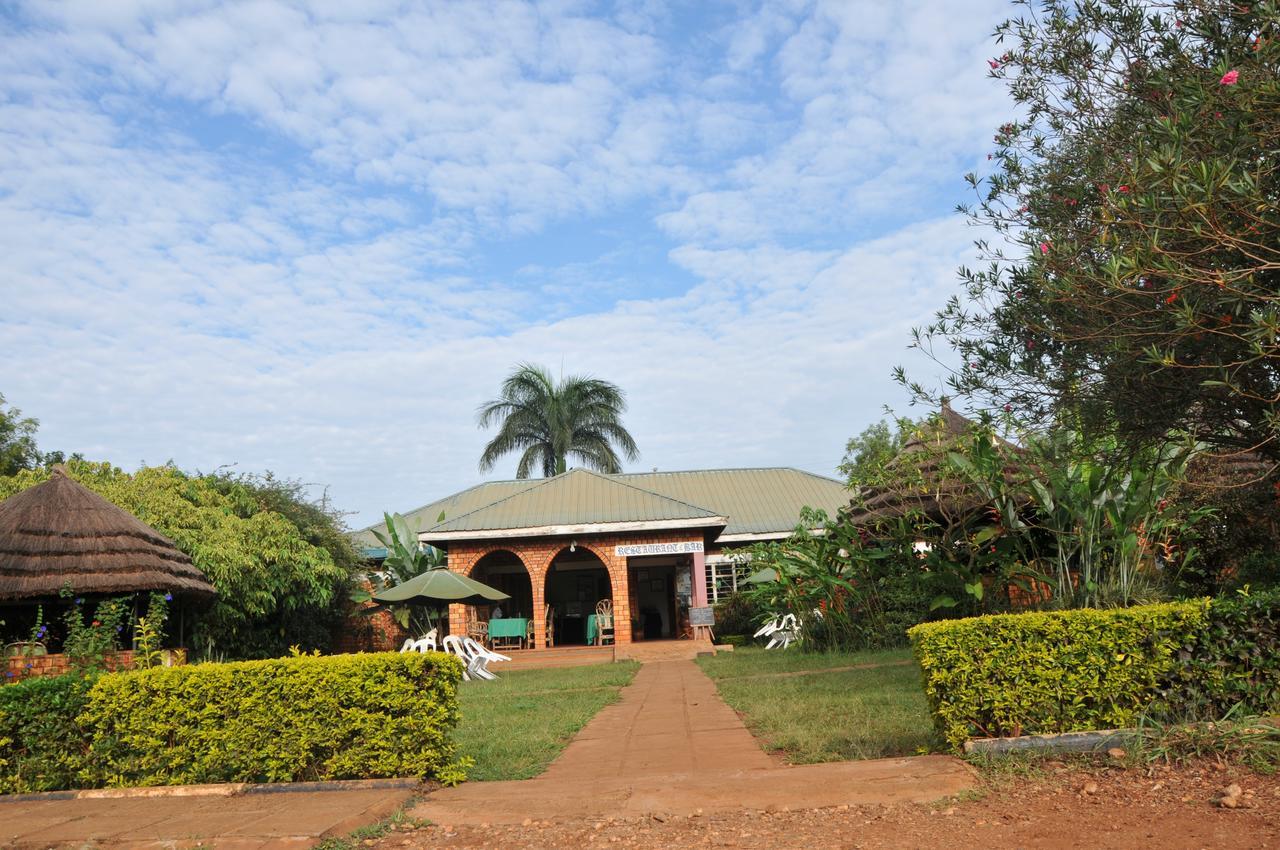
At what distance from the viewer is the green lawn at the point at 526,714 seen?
7.30 meters

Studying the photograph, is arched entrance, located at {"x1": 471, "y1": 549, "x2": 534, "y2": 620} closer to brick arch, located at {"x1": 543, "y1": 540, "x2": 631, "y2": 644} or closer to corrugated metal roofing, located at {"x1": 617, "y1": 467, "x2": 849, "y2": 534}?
brick arch, located at {"x1": 543, "y1": 540, "x2": 631, "y2": 644}

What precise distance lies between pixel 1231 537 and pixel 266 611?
15.8 m

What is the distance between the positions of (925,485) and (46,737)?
1020 cm

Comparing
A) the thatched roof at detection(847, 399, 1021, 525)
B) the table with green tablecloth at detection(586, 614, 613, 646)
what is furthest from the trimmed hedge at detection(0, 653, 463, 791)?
the table with green tablecloth at detection(586, 614, 613, 646)

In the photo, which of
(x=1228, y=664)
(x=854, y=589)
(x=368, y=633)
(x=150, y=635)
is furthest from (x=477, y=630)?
(x=1228, y=664)

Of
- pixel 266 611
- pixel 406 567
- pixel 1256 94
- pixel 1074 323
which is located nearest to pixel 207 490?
pixel 266 611

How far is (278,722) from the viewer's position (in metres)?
6.38

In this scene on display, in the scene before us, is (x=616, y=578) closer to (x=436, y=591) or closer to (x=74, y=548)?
(x=436, y=591)

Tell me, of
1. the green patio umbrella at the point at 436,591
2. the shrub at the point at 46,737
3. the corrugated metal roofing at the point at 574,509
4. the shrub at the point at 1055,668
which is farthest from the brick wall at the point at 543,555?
the shrub at the point at 1055,668

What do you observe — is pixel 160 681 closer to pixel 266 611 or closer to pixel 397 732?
pixel 397 732

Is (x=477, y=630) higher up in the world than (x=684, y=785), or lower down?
higher up

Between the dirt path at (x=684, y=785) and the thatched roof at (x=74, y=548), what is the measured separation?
8840mm

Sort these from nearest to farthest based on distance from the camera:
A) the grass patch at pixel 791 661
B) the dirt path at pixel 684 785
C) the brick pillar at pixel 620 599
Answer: the dirt path at pixel 684 785 → the grass patch at pixel 791 661 → the brick pillar at pixel 620 599

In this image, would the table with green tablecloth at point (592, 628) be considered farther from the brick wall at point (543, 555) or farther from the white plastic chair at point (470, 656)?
the white plastic chair at point (470, 656)
